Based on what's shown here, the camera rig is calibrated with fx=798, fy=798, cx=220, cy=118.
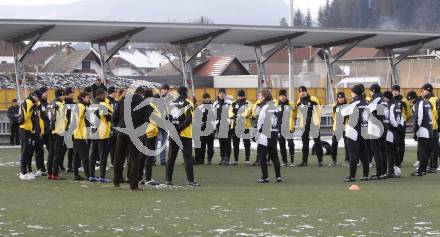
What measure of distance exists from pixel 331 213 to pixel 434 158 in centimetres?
758

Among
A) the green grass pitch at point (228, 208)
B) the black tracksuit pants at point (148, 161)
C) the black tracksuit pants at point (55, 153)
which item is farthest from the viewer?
the black tracksuit pants at point (55, 153)

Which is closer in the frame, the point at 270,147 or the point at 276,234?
the point at 276,234

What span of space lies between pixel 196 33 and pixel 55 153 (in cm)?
1274

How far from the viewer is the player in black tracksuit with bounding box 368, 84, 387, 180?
15852mm

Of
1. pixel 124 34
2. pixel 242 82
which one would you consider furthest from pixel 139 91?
pixel 242 82

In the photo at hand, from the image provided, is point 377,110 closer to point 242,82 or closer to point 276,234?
point 276,234

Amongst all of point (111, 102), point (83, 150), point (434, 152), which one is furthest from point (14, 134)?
point (434, 152)

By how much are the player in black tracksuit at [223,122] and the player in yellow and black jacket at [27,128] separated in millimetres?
5452

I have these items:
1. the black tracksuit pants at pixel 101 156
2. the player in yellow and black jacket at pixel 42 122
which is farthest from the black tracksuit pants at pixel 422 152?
the player in yellow and black jacket at pixel 42 122

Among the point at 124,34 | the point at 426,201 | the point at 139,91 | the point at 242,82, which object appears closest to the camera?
the point at 426,201

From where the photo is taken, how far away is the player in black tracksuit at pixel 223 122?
66.7 feet

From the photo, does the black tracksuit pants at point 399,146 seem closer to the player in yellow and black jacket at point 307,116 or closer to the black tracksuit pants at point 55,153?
the player in yellow and black jacket at point 307,116

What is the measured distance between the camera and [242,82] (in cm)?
4947

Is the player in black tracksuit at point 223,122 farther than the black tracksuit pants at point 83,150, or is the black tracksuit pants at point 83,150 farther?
the player in black tracksuit at point 223,122
